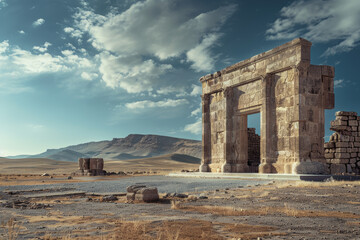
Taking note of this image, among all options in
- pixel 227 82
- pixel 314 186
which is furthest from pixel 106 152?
pixel 314 186

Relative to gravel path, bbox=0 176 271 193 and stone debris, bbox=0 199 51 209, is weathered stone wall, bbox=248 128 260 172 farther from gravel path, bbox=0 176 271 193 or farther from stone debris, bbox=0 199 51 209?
stone debris, bbox=0 199 51 209

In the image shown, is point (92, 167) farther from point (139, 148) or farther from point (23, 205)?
point (139, 148)

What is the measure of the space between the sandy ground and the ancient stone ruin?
8178 mm

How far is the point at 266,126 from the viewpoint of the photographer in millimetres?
18500

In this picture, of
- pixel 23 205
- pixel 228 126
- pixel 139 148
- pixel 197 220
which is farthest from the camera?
pixel 139 148

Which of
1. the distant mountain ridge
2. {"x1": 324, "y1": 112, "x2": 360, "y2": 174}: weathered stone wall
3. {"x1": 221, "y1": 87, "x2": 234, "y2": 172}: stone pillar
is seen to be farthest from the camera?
the distant mountain ridge

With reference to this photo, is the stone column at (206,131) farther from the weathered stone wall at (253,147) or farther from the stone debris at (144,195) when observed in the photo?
the stone debris at (144,195)

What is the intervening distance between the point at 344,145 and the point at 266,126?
5531mm

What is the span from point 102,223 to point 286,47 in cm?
1479

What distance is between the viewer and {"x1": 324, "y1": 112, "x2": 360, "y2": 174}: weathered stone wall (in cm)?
2002

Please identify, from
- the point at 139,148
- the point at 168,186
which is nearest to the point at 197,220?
the point at 168,186

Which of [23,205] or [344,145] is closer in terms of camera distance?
[23,205]

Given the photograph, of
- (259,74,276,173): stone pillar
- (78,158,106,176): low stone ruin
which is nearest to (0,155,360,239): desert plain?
(259,74,276,173): stone pillar

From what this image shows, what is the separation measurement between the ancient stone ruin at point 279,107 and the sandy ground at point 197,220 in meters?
8.18
